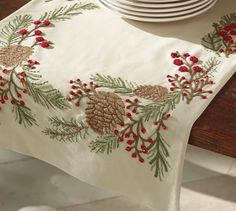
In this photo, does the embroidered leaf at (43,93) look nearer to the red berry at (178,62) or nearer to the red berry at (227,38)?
the red berry at (178,62)

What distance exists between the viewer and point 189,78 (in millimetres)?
1114

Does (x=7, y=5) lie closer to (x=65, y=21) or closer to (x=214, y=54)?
(x=65, y=21)

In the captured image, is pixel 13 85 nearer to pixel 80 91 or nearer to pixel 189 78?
pixel 80 91

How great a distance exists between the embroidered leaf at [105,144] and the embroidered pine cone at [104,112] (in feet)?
0.04

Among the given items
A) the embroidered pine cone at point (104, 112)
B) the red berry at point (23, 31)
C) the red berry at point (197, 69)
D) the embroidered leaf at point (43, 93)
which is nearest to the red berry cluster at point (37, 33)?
the red berry at point (23, 31)

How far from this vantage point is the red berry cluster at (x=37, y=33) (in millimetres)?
1234

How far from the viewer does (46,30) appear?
4.19ft

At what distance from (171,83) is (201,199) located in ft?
2.17

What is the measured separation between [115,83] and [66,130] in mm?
146

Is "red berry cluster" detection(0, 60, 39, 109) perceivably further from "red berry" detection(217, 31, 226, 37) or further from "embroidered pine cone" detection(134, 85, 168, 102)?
"red berry" detection(217, 31, 226, 37)

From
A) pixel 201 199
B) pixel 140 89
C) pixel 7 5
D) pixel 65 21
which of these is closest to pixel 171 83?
pixel 140 89

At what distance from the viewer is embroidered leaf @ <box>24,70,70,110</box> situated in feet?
3.68

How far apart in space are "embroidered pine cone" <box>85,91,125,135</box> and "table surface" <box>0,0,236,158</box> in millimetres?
155

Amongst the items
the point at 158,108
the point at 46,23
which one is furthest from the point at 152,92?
the point at 46,23
